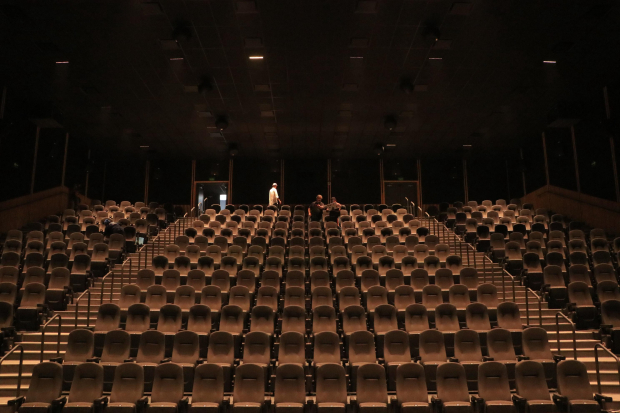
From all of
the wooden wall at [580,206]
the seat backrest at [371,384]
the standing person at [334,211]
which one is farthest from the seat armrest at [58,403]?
the wooden wall at [580,206]

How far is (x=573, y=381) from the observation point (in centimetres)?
602

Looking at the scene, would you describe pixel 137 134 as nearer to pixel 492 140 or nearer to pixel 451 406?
pixel 492 140

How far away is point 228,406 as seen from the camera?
19.2ft

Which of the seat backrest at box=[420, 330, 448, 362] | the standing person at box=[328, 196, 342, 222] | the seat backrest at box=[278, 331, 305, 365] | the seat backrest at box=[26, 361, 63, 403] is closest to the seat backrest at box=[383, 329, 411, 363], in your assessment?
the seat backrest at box=[420, 330, 448, 362]

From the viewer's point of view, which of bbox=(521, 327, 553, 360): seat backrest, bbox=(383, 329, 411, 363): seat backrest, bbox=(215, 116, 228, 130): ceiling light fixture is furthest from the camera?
bbox=(215, 116, 228, 130): ceiling light fixture

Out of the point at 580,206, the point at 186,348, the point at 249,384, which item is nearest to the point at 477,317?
the point at 249,384

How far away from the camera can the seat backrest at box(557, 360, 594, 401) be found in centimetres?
595

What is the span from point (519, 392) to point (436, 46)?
5.90 m

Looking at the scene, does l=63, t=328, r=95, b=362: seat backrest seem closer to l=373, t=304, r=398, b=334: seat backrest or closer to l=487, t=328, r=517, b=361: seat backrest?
l=373, t=304, r=398, b=334: seat backrest

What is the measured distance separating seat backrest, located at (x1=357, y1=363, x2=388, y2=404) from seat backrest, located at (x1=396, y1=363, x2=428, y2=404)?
0.17 m

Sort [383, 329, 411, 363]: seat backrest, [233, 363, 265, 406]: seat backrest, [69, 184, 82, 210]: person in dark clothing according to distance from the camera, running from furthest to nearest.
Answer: [69, 184, 82, 210]: person in dark clothing → [383, 329, 411, 363]: seat backrest → [233, 363, 265, 406]: seat backrest

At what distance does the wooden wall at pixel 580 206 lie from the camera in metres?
12.1

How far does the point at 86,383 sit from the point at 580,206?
1202cm

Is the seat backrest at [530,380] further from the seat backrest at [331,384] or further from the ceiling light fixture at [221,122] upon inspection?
the ceiling light fixture at [221,122]
